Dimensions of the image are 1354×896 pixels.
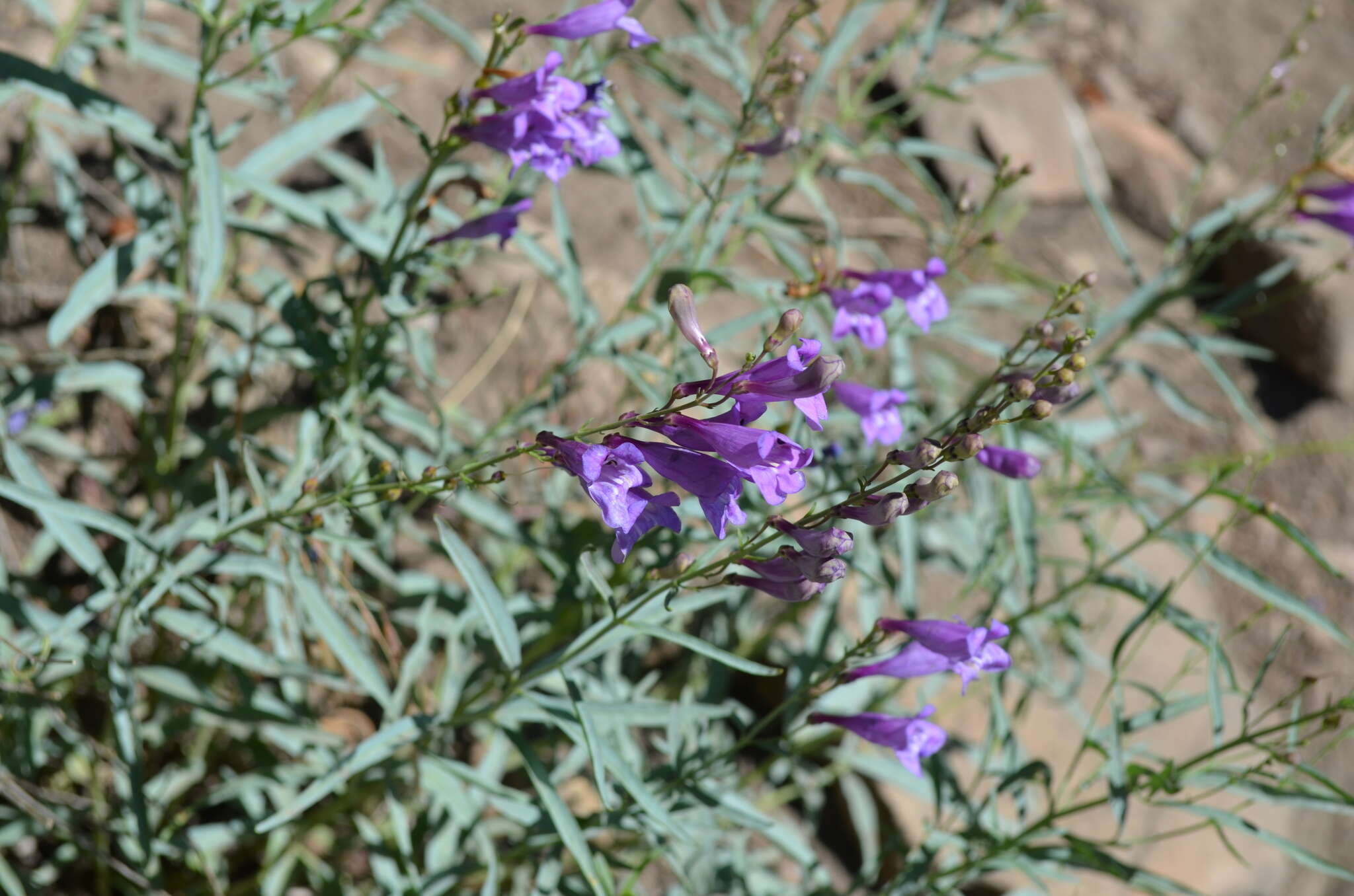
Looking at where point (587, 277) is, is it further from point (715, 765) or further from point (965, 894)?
point (965, 894)

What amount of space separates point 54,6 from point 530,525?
8.83 feet

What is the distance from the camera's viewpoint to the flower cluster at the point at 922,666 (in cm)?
236

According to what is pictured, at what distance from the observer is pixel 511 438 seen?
146 inches

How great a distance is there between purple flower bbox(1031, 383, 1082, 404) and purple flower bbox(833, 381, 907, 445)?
50 centimetres

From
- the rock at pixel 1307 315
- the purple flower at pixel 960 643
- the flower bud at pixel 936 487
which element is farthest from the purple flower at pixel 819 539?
the rock at pixel 1307 315

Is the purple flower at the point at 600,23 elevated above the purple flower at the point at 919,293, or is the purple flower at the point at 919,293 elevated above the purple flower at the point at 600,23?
the purple flower at the point at 600,23

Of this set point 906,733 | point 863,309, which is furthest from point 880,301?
point 906,733

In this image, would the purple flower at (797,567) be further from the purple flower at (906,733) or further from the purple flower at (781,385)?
the purple flower at (906,733)

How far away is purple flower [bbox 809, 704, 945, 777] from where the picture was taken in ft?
8.29

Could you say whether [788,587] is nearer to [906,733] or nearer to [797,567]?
[797,567]

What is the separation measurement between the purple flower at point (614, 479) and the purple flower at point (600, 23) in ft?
3.43

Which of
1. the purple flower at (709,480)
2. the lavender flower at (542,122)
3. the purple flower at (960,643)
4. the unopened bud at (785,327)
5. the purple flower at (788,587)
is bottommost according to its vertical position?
the purple flower at (960,643)

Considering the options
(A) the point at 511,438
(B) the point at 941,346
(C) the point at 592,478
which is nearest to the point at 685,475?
(C) the point at 592,478

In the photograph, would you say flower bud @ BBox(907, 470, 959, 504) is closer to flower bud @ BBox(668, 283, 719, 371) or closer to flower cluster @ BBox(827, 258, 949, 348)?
flower bud @ BBox(668, 283, 719, 371)
